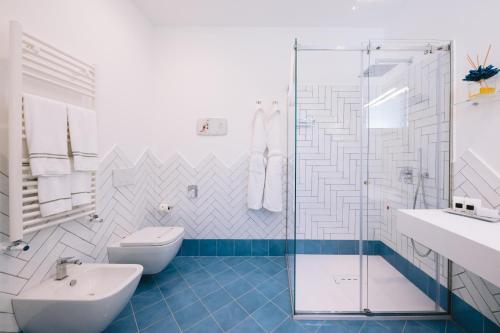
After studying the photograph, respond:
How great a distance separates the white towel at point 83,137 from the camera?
4.58ft

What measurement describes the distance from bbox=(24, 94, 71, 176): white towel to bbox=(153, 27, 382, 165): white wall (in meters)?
1.27

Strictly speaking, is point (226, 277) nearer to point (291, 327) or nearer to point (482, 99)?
point (291, 327)

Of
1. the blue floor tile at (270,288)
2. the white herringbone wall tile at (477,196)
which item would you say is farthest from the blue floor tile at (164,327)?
the white herringbone wall tile at (477,196)

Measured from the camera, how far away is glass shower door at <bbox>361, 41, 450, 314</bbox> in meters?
1.68

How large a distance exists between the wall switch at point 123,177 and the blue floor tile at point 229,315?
1.41 meters

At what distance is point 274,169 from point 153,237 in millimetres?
1399

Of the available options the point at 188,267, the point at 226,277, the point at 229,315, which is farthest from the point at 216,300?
Result: the point at 188,267

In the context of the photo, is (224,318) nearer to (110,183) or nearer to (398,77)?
(110,183)

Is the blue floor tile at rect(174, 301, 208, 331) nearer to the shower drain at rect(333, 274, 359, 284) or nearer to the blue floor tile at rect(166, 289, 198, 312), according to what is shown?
the blue floor tile at rect(166, 289, 198, 312)

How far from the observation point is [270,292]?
6.22ft

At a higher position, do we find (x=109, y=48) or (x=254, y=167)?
(x=109, y=48)

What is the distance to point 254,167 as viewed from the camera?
8.09 feet

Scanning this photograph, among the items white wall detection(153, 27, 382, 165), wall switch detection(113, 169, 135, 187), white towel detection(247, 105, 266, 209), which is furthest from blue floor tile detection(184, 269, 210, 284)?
white wall detection(153, 27, 382, 165)

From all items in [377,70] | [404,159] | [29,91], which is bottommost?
[404,159]
